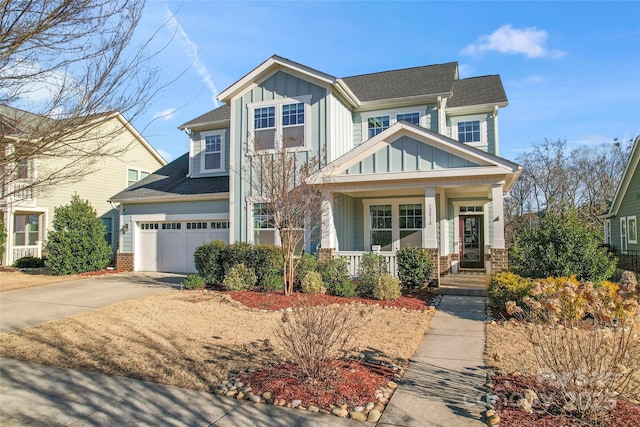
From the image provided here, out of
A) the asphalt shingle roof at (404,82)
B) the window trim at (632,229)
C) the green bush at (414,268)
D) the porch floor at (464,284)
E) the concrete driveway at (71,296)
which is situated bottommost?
the concrete driveway at (71,296)

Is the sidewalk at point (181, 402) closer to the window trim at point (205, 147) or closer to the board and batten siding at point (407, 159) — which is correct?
the board and batten siding at point (407, 159)

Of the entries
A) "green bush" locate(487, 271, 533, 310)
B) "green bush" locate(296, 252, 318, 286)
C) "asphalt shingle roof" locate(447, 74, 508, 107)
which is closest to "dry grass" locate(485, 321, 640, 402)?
"green bush" locate(487, 271, 533, 310)

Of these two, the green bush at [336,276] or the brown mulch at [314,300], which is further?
the green bush at [336,276]

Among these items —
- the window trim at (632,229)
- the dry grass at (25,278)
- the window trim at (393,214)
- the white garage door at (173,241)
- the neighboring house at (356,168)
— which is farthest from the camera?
the window trim at (632,229)

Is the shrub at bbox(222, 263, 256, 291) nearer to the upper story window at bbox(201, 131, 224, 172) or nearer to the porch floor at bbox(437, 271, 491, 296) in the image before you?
the porch floor at bbox(437, 271, 491, 296)

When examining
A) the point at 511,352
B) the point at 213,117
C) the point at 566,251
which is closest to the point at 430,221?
the point at 566,251

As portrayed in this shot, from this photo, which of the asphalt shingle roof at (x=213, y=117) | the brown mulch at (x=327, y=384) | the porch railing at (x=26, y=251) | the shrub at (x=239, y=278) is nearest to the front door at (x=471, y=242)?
the shrub at (x=239, y=278)

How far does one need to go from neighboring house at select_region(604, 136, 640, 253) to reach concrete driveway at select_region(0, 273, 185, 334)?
1857 centimetres

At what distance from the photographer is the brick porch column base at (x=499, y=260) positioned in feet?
35.4

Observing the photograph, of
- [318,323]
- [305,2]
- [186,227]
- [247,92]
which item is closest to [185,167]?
[186,227]

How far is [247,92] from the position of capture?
1462 cm

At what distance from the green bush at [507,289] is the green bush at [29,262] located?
19.1m

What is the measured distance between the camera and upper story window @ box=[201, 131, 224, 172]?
16844 mm

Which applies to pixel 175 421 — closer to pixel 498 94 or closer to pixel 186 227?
pixel 186 227
